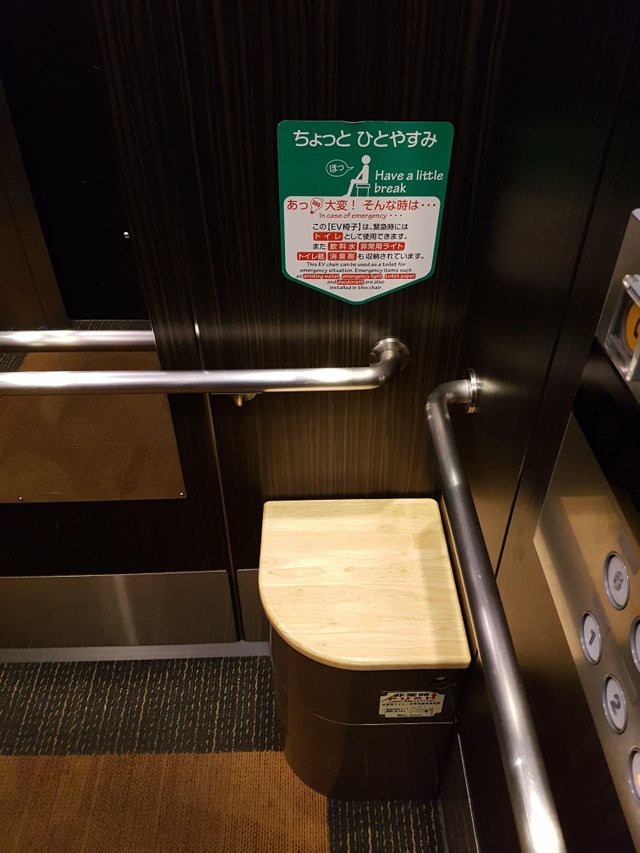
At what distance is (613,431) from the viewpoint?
0.54 m

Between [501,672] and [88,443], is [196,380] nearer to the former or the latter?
[88,443]

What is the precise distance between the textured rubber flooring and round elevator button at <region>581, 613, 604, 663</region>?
977 mm

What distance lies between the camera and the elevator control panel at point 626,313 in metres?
0.50

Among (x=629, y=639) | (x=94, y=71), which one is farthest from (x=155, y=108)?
(x=629, y=639)

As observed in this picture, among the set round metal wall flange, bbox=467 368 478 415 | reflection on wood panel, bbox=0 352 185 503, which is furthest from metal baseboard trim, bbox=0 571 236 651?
round metal wall flange, bbox=467 368 478 415

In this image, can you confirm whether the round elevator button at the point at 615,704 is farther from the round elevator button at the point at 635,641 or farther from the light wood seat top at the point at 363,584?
the light wood seat top at the point at 363,584

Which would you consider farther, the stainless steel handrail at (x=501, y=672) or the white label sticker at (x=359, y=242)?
the white label sticker at (x=359, y=242)

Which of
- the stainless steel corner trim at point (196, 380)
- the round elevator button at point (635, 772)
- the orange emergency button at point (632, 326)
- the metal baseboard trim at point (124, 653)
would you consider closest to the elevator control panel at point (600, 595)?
the round elevator button at point (635, 772)

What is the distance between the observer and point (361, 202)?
93cm

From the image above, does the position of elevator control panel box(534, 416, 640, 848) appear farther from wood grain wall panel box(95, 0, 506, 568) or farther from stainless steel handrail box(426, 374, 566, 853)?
wood grain wall panel box(95, 0, 506, 568)

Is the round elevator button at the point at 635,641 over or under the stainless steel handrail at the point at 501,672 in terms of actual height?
over

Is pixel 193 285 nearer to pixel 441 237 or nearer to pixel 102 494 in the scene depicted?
pixel 441 237

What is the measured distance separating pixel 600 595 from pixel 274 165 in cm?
69

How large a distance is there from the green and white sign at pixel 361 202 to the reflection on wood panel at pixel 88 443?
1.18 ft
